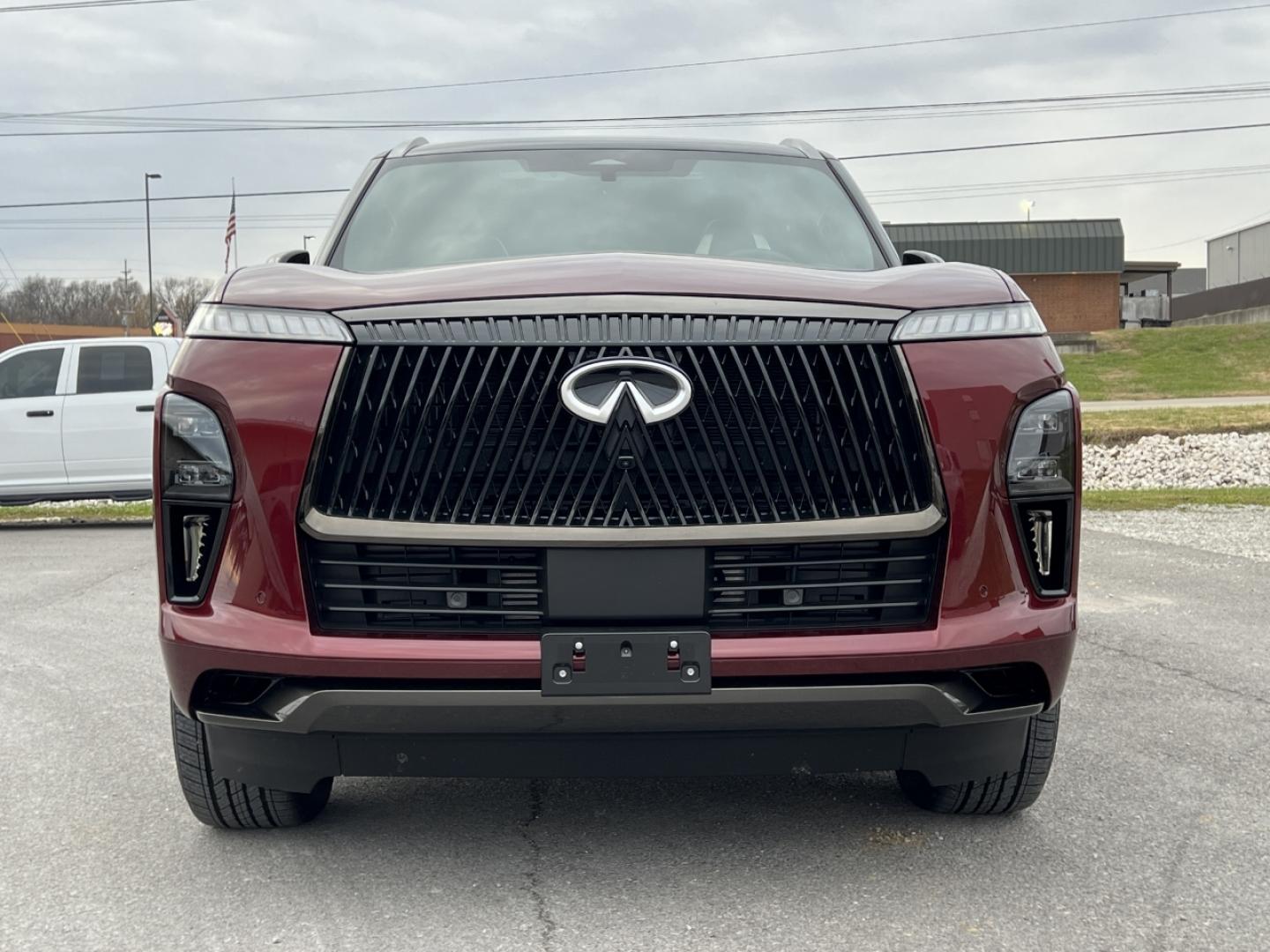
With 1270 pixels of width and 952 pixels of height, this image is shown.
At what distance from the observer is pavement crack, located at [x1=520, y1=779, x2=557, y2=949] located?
2.81 metres

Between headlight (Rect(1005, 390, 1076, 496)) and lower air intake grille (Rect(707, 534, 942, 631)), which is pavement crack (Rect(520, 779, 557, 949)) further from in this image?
headlight (Rect(1005, 390, 1076, 496))

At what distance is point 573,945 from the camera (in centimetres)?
272

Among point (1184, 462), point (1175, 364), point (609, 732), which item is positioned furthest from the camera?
point (1175, 364)

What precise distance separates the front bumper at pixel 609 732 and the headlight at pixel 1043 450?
447 mm

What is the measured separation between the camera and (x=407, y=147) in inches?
179

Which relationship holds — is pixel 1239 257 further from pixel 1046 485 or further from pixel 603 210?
pixel 1046 485

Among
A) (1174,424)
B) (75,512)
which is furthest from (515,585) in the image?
(1174,424)

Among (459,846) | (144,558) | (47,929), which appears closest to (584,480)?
(459,846)

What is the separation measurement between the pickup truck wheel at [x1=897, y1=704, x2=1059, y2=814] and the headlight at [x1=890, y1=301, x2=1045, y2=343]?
938 mm

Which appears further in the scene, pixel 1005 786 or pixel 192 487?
pixel 1005 786

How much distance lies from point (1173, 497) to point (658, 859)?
11293 millimetres

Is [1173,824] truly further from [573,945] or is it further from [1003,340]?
[573,945]

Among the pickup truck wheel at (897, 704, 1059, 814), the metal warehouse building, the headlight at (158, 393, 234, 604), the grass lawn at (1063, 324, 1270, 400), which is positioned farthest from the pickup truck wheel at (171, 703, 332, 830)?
the metal warehouse building

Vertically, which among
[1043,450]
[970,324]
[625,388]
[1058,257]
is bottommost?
[1043,450]
